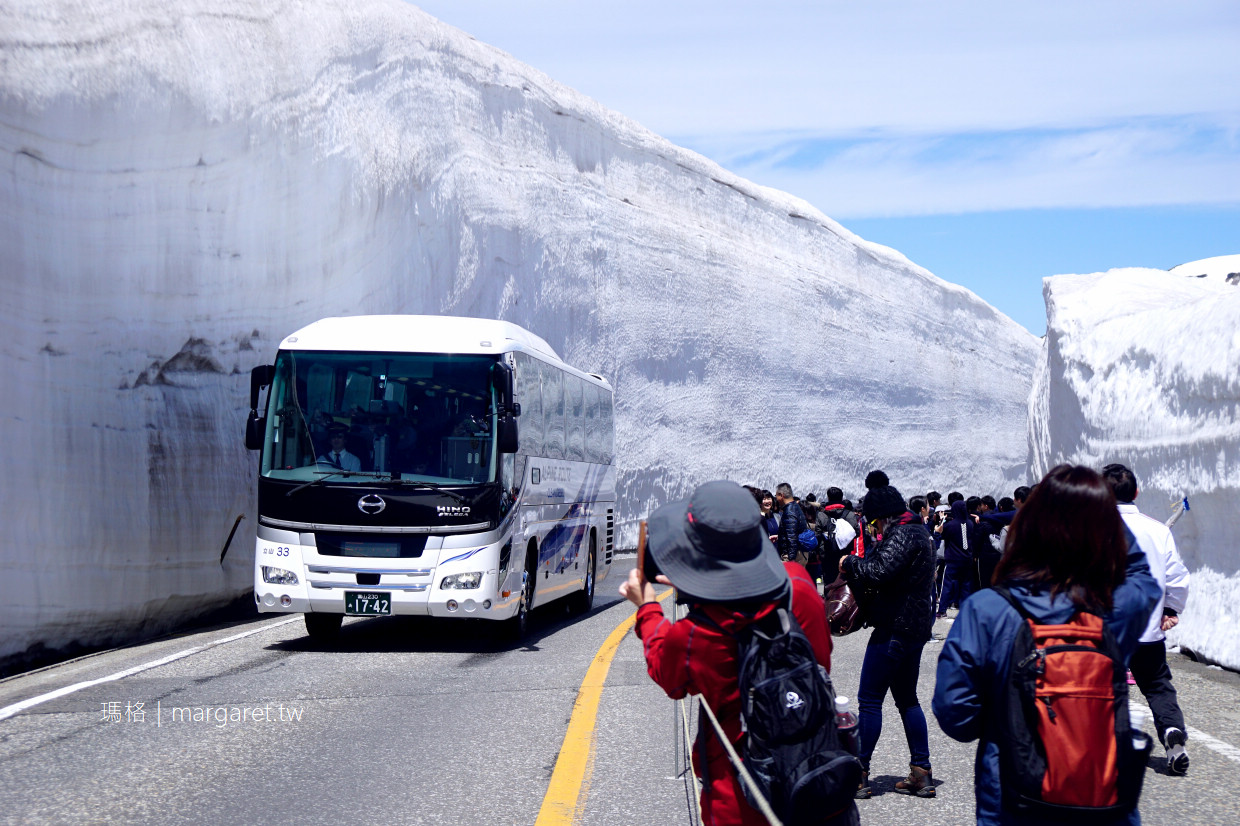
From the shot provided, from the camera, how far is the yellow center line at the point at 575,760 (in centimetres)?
495

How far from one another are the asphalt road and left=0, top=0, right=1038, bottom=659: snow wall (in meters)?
3.83

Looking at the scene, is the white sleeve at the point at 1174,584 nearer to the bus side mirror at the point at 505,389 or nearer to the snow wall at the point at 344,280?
the bus side mirror at the point at 505,389

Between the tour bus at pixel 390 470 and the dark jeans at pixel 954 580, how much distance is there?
5.07 metres

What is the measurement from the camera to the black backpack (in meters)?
2.66

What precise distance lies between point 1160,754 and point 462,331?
6.67m

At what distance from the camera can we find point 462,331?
418 inches

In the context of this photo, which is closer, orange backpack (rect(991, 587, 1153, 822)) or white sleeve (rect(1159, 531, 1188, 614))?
orange backpack (rect(991, 587, 1153, 822))

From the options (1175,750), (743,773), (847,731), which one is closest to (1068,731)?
(847,731)

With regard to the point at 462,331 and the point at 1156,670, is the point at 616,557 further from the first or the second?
the point at 1156,670

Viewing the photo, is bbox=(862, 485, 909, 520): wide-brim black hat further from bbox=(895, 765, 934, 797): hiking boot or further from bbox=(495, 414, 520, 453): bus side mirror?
bbox=(495, 414, 520, 453): bus side mirror

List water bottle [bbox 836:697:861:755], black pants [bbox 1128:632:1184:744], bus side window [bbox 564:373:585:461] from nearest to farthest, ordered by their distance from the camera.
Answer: water bottle [bbox 836:697:861:755], black pants [bbox 1128:632:1184:744], bus side window [bbox 564:373:585:461]

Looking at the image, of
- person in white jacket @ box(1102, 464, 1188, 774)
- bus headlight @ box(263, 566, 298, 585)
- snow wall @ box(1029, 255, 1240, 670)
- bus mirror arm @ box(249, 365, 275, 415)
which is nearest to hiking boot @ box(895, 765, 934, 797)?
person in white jacket @ box(1102, 464, 1188, 774)

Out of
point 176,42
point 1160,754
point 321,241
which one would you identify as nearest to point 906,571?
point 1160,754

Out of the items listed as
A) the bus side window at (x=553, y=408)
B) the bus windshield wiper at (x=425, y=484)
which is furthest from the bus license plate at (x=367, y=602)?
the bus side window at (x=553, y=408)
